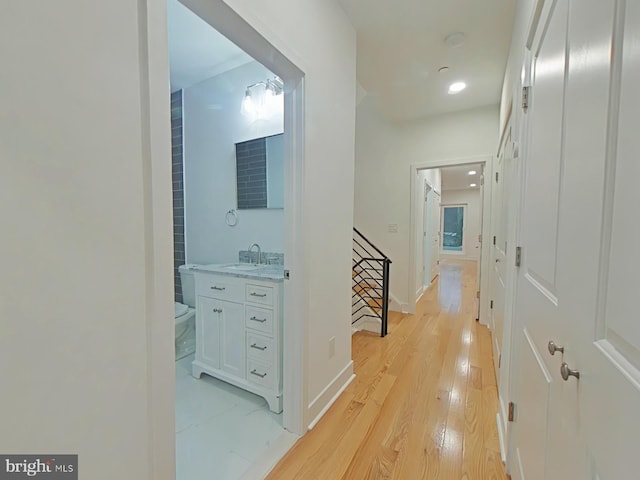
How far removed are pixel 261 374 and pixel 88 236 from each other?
1.52 m

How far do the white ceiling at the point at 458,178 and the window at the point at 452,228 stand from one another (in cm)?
96

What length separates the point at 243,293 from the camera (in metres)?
1.94

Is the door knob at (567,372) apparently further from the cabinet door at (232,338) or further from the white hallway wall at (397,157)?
the white hallway wall at (397,157)

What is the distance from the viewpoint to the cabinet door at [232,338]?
1967mm

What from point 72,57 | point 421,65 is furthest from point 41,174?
point 421,65

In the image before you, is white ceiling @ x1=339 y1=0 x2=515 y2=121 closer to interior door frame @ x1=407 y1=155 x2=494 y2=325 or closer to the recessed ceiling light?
the recessed ceiling light

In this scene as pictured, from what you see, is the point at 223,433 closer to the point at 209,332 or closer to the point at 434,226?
the point at 209,332

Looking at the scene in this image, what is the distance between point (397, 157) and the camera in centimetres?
389

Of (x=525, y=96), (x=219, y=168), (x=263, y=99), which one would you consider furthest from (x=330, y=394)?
(x=263, y=99)

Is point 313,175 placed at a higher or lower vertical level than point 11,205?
higher

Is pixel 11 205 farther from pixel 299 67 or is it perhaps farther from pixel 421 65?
pixel 421 65

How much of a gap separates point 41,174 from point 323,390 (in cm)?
180

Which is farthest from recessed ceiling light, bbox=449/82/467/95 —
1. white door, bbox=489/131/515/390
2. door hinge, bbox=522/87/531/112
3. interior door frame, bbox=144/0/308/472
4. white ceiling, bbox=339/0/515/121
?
interior door frame, bbox=144/0/308/472

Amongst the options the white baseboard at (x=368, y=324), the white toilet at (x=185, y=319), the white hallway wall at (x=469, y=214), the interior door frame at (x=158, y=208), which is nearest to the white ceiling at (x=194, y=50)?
the interior door frame at (x=158, y=208)
